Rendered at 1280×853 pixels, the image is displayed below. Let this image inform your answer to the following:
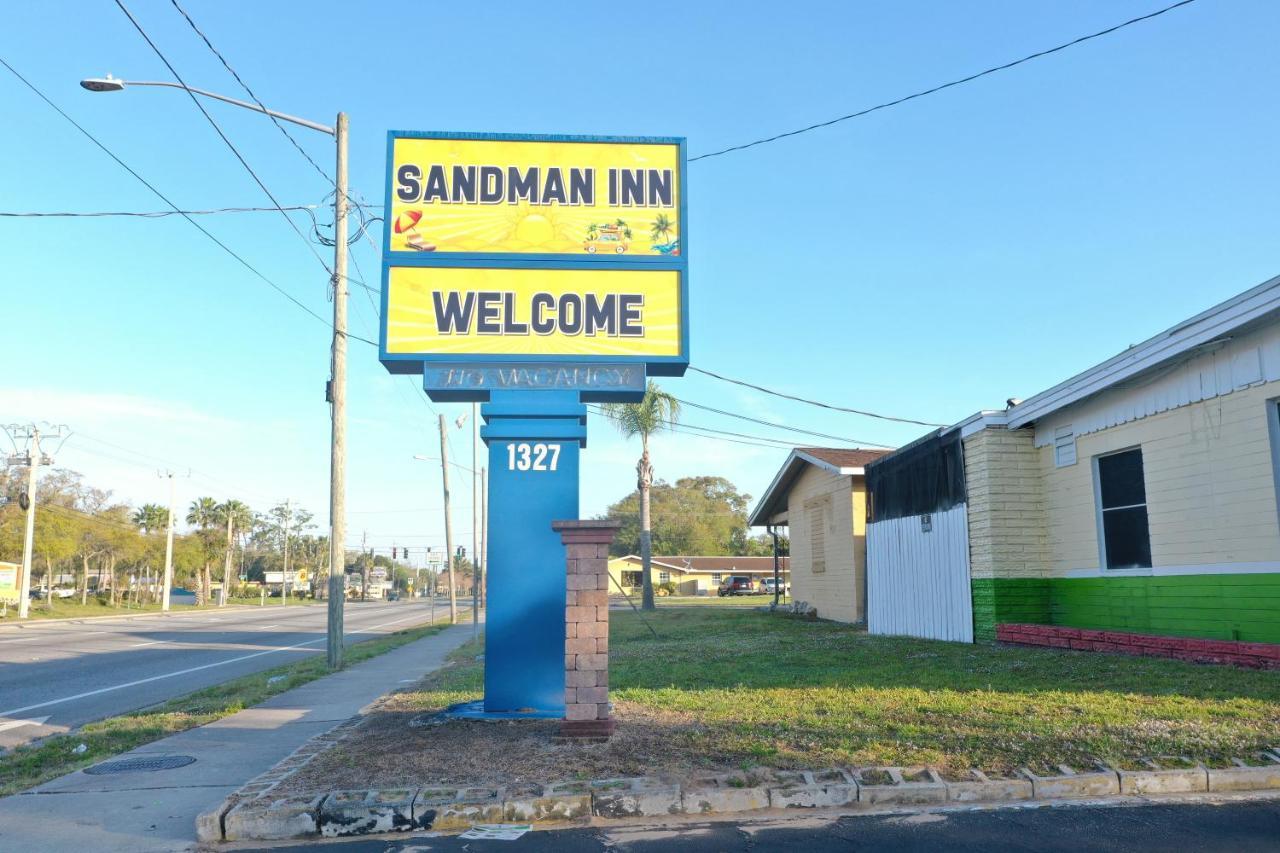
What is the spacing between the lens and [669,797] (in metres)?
5.82

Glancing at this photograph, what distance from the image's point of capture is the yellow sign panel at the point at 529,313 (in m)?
9.43

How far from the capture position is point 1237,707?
772 centimetres

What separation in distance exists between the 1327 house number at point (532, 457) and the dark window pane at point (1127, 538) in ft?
28.1

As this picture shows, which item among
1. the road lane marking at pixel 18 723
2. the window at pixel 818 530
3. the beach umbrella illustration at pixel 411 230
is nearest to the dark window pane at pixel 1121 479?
the beach umbrella illustration at pixel 411 230

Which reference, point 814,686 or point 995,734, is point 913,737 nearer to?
point 995,734

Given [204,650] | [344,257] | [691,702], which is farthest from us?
[204,650]

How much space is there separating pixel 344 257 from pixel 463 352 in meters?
8.69

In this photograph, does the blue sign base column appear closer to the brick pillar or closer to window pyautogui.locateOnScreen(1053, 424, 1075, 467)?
the brick pillar

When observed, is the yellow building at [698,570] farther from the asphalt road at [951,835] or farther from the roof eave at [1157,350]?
the asphalt road at [951,835]

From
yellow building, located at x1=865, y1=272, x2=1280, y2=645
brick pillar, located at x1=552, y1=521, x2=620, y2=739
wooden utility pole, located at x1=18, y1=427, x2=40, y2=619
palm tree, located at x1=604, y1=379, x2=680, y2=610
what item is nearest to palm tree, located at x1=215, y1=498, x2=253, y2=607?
wooden utility pole, located at x1=18, y1=427, x2=40, y2=619

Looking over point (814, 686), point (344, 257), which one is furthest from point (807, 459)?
point (814, 686)

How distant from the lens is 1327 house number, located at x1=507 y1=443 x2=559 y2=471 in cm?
940

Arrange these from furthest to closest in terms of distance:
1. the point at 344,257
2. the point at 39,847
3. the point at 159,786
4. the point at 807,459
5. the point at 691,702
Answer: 1. the point at 807,459
2. the point at 344,257
3. the point at 691,702
4. the point at 159,786
5. the point at 39,847

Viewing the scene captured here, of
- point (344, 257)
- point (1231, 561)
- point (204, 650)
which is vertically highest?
point (344, 257)
